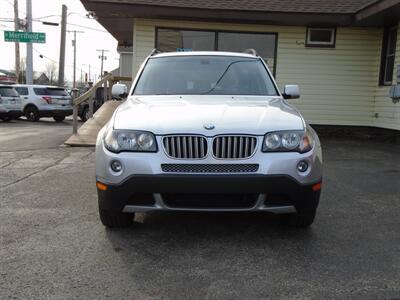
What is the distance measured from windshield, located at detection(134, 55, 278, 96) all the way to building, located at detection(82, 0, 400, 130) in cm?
626

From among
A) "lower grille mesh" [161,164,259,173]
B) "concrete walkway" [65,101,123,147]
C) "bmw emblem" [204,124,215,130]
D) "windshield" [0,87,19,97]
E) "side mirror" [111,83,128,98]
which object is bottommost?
"concrete walkway" [65,101,123,147]

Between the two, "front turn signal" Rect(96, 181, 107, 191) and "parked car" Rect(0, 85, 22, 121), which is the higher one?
"front turn signal" Rect(96, 181, 107, 191)

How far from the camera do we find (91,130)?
438 inches

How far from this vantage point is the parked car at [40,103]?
789 inches

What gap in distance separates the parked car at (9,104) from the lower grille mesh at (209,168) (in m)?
17.5

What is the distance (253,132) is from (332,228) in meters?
1.43

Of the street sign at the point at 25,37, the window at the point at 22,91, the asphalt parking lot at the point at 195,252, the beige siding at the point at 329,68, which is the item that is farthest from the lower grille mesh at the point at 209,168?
the street sign at the point at 25,37

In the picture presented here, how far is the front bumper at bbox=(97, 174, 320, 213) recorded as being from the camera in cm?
351

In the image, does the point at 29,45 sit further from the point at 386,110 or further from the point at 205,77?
the point at 205,77

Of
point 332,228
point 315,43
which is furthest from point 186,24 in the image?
point 332,228

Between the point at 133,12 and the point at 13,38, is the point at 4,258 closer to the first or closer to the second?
the point at 133,12

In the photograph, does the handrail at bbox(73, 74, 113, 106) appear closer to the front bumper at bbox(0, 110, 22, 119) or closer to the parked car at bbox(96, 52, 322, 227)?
the parked car at bbox(96, 52, 322, 227)

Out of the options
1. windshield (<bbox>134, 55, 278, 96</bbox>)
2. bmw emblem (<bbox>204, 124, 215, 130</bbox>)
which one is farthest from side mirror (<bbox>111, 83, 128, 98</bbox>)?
bmw emblem (<bbox>204, 124, 215, 130</bbox>)

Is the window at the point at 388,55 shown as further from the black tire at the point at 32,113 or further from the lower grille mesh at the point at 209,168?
the black tire at the point at 32,113
